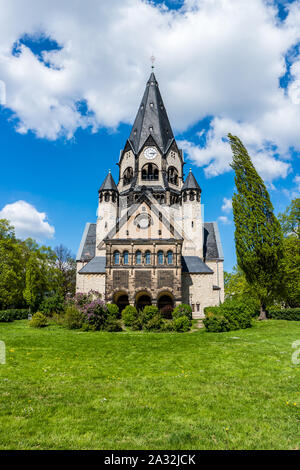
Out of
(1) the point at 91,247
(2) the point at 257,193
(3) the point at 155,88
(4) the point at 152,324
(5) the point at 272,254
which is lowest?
(4) the point at 152,324

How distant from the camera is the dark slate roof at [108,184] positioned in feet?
128

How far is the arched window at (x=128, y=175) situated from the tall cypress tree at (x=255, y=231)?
20107 mm

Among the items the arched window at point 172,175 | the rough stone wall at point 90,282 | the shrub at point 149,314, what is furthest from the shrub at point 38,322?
the arched window at point 172,175

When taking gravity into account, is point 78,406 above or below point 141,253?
below

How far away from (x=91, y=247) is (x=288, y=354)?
31.5 meters

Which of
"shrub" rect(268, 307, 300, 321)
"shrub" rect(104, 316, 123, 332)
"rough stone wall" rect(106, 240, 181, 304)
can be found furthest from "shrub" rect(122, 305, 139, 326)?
"shrub" rect(268, 307, 300, 321)

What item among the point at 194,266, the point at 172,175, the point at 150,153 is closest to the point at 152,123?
the point at 150,153

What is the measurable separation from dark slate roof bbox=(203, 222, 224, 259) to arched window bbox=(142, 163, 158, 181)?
1029cm

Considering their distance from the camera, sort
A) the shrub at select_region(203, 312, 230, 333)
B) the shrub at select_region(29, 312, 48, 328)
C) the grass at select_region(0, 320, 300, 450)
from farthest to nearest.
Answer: the shrub at select_region(29, 312, 48, 328) → the shrub at select_region(203, 312, 230, 333) → the grass at select_region(0, 320, 300, 450)

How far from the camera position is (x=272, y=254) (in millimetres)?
23656

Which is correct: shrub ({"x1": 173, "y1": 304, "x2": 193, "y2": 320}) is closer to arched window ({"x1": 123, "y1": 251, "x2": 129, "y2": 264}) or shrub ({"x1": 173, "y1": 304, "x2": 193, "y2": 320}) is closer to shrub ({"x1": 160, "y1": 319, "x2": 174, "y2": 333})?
shrub ({"x1": 160, "y1": 319, "x2": 174, "y2": 333})

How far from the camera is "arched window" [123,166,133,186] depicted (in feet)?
142

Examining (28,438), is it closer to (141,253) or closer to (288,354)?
(288,354)
